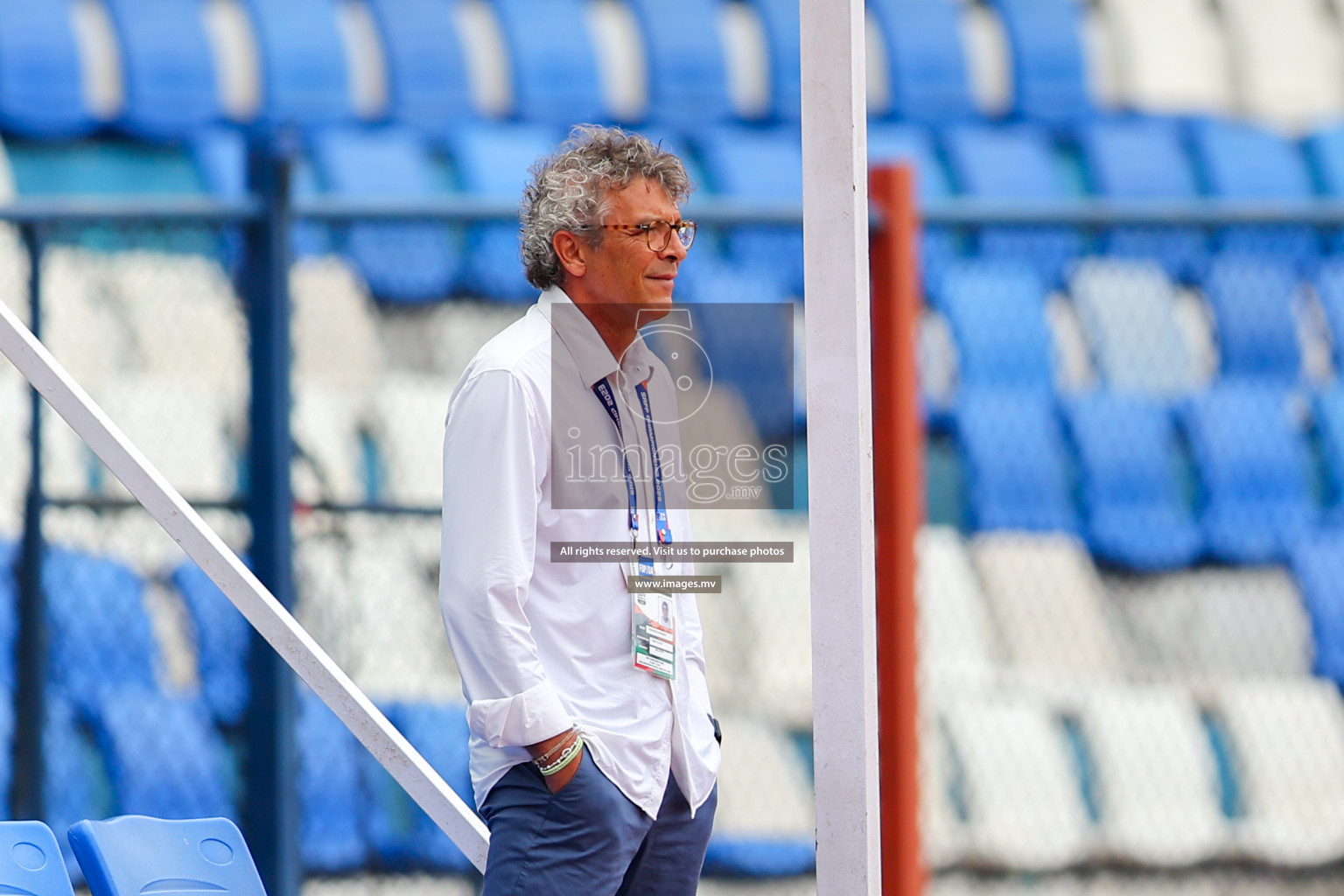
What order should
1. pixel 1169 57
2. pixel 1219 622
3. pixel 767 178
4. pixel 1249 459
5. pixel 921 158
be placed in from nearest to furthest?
pixel 1219 622 < pixel 1249 459 < pixel 767 178 < pixel 921 158 < pixel 1169 57

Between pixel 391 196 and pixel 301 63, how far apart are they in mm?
1172

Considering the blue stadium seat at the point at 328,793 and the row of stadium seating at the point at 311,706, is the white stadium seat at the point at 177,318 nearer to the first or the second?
the row of stadium seating at the point at 311,706

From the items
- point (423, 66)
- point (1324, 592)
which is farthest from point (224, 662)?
point (423, 66)

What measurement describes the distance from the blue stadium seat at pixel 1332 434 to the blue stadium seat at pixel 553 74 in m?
3.38

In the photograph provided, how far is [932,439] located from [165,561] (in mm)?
2741

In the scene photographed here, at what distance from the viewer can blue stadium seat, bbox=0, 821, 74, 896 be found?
2131mm

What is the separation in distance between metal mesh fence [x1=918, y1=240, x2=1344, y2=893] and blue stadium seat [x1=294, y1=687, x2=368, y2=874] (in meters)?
1.50

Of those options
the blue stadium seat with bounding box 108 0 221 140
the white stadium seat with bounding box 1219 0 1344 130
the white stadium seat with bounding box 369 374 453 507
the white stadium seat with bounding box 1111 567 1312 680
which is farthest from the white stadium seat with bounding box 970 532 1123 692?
the white stadium seat with bounding box 1219 0 1344 130

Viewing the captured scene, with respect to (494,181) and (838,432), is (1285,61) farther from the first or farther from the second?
(838,432)

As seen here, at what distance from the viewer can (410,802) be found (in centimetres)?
419

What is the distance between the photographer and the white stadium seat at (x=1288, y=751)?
16.2ft

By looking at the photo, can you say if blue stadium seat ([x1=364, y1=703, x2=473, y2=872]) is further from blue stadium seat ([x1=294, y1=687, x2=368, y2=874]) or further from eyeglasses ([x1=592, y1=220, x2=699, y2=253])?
eyeglasses ([x1=592, y1=220, x2=699, y2=253])

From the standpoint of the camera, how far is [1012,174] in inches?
293

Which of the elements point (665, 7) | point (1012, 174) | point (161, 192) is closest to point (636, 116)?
point (665, 7)
